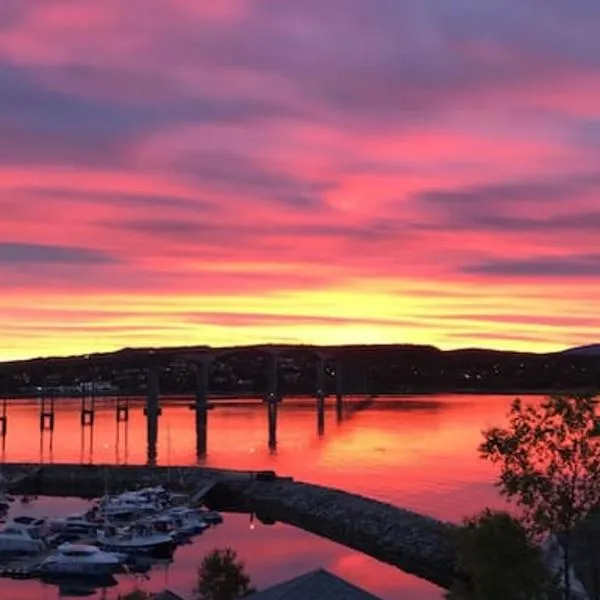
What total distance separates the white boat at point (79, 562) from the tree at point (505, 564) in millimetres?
20561

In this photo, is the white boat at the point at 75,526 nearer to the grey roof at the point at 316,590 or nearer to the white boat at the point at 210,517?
the white boat at the point at 210,517

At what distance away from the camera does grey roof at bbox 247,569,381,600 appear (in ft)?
55.6

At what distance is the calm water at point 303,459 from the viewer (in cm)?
3872

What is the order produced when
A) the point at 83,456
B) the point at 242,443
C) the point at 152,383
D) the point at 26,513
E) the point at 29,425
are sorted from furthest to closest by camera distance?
the point at 29,425, the point at 152,383, the point at 242,443, the point at 83,456, the point at 26,513

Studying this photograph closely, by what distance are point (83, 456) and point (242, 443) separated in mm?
17323

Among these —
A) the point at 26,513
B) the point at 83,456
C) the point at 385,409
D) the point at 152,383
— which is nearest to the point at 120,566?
the point at 26,513

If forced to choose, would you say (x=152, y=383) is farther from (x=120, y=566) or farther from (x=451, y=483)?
(x=120, y=566)

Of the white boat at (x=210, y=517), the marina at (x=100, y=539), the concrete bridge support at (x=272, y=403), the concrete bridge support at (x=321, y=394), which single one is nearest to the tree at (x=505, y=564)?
the marina at (x=100, y=539)

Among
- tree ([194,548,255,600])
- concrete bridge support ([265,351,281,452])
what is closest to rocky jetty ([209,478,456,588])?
tree ([194,548,255,600])

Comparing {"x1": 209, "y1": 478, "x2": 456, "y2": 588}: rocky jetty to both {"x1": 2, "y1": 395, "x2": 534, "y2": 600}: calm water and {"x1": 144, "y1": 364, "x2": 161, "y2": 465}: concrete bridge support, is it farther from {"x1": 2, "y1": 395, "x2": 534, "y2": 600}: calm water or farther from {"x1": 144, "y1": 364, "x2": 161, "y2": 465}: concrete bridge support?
{"x1": 144, "y1": 364, "x2": 161, "y2": 465}: concrete bridge support

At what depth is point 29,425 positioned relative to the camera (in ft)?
437

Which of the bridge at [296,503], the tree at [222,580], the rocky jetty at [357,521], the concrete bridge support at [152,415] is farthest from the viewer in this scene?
the concrete bridge support at [152,415]

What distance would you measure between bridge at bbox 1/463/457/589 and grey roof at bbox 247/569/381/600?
11066 millimetres

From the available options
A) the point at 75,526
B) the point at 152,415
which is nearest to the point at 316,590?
the point at 75,526
